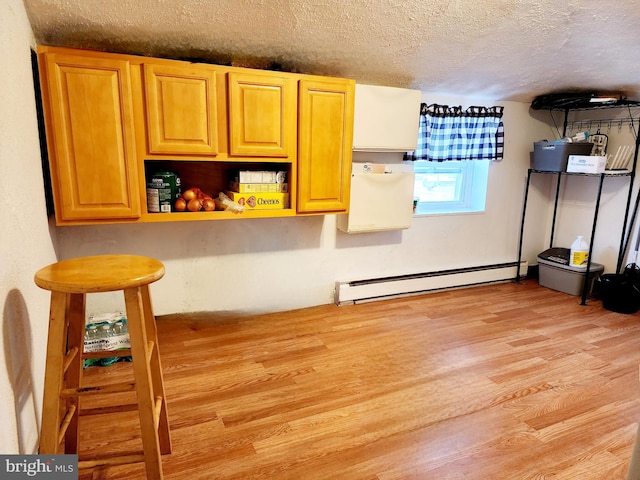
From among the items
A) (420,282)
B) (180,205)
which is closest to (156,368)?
(180,205)

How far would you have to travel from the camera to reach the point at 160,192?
2.29 meters

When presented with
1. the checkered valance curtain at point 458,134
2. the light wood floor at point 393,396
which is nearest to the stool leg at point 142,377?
the light wood floor at point 393,396

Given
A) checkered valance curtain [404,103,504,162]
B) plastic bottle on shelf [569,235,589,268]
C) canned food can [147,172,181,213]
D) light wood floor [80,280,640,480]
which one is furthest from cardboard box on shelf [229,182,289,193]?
plastic bottle on shelf [569,235,589,268]

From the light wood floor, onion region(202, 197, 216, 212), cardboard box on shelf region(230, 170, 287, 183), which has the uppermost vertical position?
cardboard box on shelf region(230, 170, 287, 183)

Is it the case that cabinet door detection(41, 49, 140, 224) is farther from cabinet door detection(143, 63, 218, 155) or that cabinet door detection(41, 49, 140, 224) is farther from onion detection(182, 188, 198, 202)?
onion detection(182, 188, 198, 202)

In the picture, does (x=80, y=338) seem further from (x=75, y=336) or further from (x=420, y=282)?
(x=420, y=282)

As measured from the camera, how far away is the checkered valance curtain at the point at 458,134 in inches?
A: 131

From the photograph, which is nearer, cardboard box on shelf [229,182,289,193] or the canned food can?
the canned food can

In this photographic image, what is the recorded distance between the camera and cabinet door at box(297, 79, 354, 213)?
8.20 ft

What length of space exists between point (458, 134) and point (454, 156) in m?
0.19

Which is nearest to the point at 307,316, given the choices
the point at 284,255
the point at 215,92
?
the point at 284,255

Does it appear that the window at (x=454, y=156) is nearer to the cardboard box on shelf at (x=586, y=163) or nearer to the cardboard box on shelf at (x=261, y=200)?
the cardboard box on shelf at (x=586, y=163)

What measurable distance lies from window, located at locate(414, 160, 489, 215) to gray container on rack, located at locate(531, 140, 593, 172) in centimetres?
45

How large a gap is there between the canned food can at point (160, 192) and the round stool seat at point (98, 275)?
0.91m
